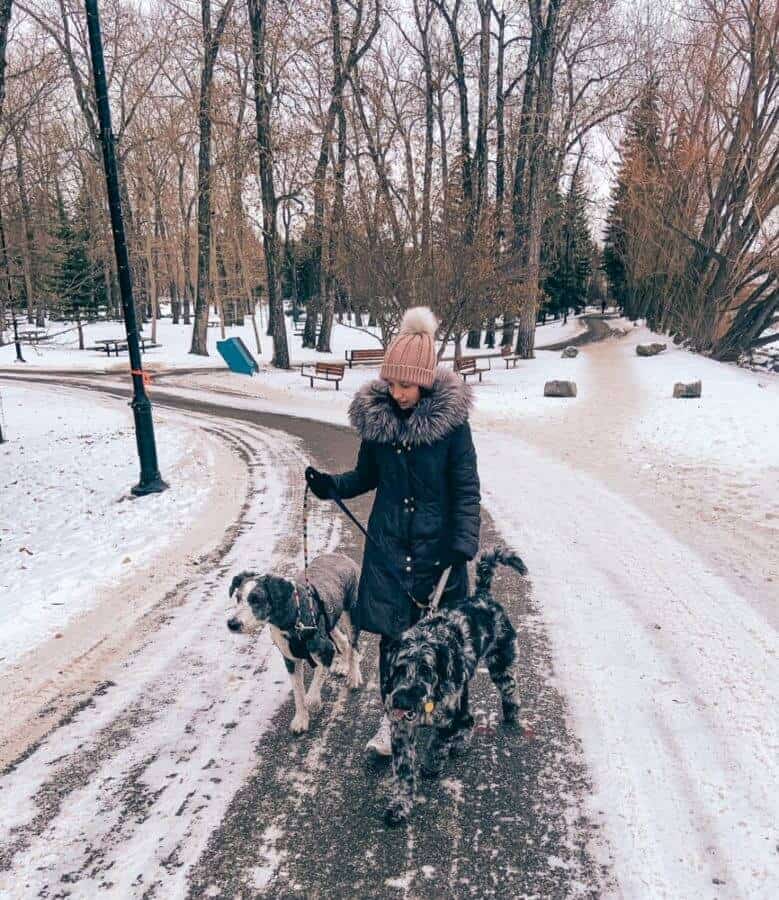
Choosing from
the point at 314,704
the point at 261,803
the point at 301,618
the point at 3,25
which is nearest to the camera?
the point at 261,803

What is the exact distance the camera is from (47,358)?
98.8 ft

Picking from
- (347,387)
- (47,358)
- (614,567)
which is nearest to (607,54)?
(347,387)

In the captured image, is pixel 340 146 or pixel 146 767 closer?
pixel 146 767

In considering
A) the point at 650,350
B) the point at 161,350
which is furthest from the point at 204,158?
the point at 650,350

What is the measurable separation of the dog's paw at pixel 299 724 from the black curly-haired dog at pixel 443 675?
2.66ft

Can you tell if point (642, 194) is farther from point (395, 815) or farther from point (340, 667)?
point (395, 815)

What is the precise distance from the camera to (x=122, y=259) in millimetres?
8422

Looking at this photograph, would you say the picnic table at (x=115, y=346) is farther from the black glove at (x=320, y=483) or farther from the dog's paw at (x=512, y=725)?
the dog's paw at (x=512, y=725)

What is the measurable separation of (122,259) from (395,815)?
8051 millimetres

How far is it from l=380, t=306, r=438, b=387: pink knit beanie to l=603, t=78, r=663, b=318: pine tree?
82.1 ft

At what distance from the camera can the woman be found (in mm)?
3273

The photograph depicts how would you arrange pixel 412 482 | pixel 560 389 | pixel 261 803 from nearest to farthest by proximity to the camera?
pixel 261 803, pixel 412 482, pixel 560 389

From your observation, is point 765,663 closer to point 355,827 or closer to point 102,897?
point 355,827

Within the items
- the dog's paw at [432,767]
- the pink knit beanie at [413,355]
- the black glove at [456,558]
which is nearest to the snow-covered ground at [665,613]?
the dog's paw at [432,767]
